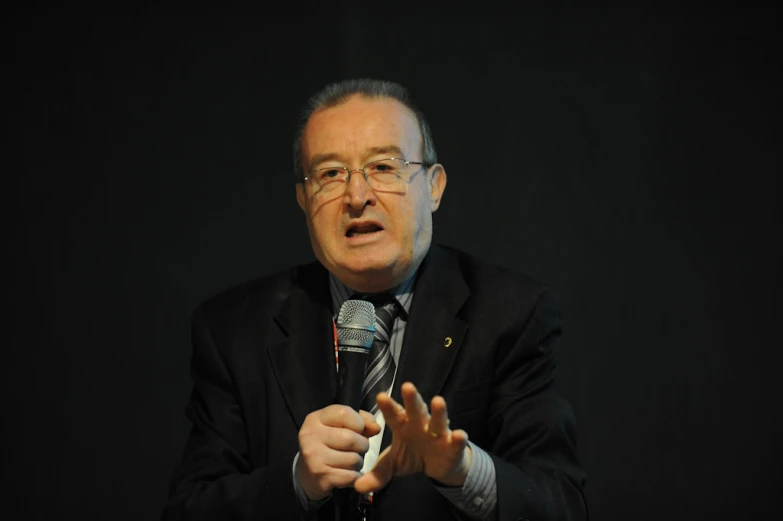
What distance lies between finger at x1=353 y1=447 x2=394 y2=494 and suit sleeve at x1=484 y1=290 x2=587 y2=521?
0.81ft

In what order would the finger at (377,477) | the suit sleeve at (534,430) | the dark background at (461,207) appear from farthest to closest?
1. the dark background at (461,207)
2. the suit sleeve at (534,430)
3. the finger at (377,477)

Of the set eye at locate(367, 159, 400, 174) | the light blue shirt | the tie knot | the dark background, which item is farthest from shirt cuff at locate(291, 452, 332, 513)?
the dark background

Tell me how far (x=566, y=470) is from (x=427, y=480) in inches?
12.9

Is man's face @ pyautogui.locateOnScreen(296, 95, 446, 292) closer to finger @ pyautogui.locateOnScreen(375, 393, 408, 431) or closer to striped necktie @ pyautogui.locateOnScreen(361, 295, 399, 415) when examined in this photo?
striped necktie @ pyautogui.locateOnScreen(361, 295, 399, 415)

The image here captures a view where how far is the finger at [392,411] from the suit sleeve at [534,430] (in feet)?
0.99

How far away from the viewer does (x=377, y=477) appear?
1.83 meters

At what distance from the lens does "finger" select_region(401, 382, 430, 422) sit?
1.68 m

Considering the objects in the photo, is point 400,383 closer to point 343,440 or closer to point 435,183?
point 343,440

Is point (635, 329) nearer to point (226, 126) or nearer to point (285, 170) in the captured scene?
point (285, 170)

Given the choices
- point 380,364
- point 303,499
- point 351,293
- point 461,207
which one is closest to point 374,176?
point 351,293

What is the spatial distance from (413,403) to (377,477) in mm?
216

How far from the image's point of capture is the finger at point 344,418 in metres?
1.82

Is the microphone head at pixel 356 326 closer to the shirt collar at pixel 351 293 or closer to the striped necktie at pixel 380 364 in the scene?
the striped necktie at pixel 380 364

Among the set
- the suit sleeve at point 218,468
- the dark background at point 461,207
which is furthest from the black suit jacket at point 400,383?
the dark background at point 461,207
